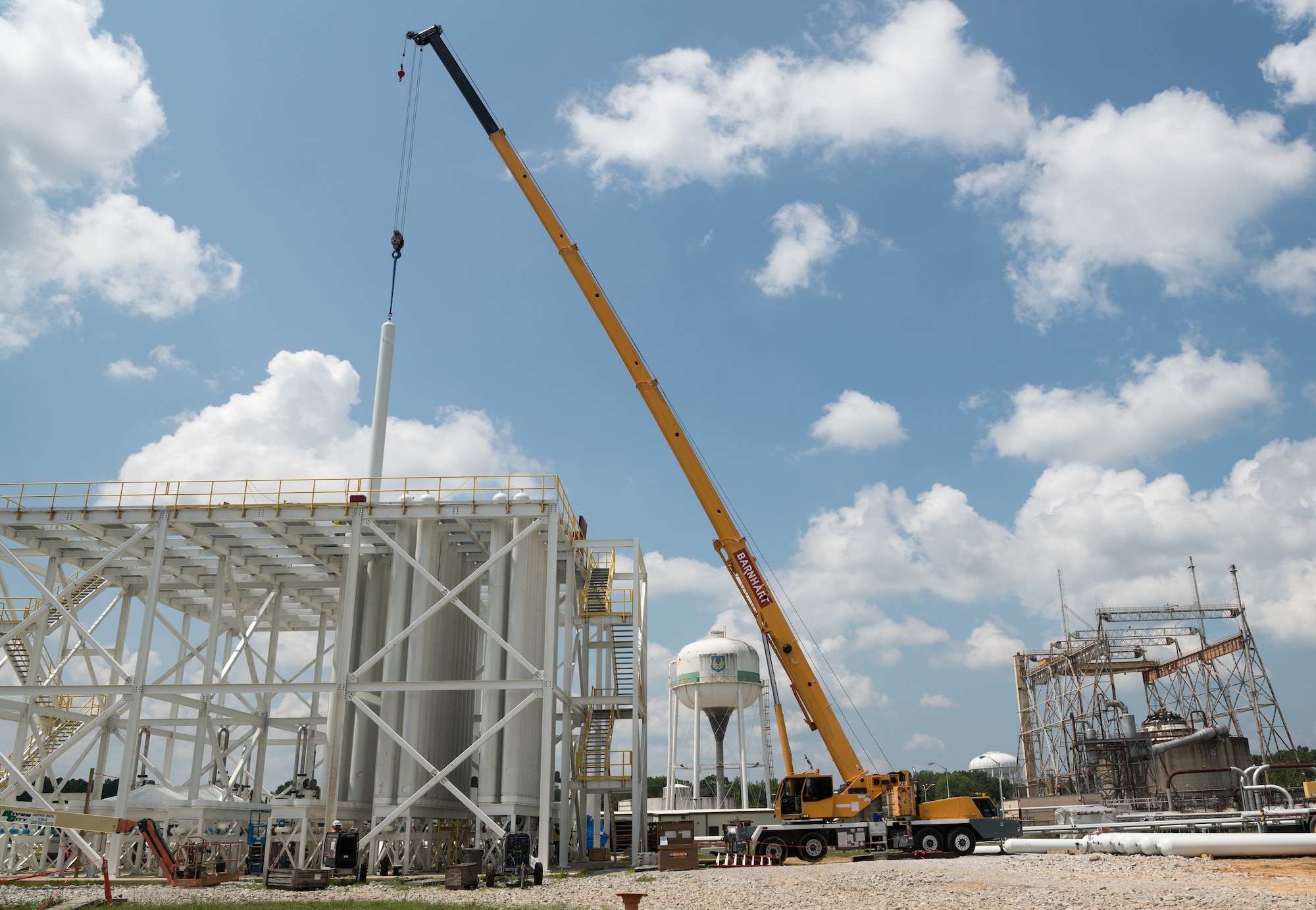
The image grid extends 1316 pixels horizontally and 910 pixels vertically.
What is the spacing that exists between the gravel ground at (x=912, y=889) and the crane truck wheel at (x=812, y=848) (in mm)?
2071

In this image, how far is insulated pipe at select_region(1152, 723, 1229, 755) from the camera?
5069 cm

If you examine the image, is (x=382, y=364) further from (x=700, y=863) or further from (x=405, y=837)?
(x=700, y=863)

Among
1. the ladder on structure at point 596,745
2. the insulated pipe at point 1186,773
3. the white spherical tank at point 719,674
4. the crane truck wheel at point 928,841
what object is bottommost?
the crane truck wheel at point 928,841

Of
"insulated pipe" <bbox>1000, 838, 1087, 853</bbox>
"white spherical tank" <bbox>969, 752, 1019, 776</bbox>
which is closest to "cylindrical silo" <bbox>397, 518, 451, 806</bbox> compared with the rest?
"insulated pipe" <bbox>1000, 838, 1087, 853</bbox>

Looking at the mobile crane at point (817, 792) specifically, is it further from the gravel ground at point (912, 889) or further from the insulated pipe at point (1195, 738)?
the insulated pipe at point (1195, 738)

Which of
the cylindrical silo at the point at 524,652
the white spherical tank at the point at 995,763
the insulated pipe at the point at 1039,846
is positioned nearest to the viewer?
the cylindrical silo at the point at 524,652

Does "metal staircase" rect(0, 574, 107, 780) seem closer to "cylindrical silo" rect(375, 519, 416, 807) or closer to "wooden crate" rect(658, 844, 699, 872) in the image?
"cylindrical silo" rect(375, 519, 416, 807)

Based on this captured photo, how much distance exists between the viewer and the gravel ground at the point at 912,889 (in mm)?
17969

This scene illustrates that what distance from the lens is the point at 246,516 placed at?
32000mm

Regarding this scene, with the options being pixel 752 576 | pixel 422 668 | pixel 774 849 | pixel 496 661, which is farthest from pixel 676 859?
pixel 422 668

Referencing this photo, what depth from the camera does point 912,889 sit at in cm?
2027

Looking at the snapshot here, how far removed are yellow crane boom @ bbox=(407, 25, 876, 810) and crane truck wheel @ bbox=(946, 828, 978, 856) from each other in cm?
335

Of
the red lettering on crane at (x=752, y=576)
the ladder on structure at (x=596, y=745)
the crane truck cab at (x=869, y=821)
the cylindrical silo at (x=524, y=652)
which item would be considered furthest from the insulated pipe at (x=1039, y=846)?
the cylindrical silo at (x=524, y=652)

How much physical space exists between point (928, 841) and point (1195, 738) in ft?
94.4
